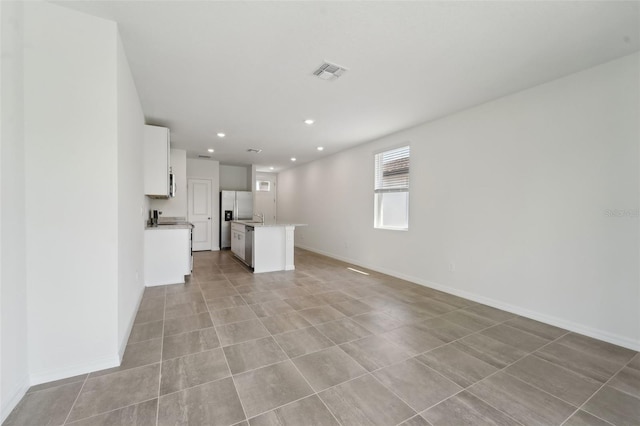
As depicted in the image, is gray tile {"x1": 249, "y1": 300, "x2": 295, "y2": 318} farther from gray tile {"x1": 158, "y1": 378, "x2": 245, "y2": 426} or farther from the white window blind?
the white window blind

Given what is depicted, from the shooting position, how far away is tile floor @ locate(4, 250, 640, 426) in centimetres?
161

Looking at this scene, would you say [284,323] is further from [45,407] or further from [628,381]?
[628,381]

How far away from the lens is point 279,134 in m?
5.05

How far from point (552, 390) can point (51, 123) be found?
156 inches

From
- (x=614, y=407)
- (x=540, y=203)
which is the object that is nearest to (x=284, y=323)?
(x=614, y=407)

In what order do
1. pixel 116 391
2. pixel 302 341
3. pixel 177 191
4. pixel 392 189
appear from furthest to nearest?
1. pixel 177 191
2. pixel 392 189
3. pixel 302 341
4. pixel 116 391

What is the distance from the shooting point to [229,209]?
7938 millimetres

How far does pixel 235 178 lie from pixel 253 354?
7.12 m

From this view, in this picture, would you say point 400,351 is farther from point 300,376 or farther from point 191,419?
point 191,419

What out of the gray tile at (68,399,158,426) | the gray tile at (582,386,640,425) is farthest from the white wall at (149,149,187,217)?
the gray tile at (582,386,640,425)

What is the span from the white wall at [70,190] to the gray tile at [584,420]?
10.3 feet

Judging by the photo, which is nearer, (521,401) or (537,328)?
(521,401)

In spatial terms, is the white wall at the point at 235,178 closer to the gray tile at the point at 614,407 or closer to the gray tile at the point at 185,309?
the gray tile at the point at 185,309

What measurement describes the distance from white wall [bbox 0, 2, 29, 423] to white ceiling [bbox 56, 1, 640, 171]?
1.98 ft
